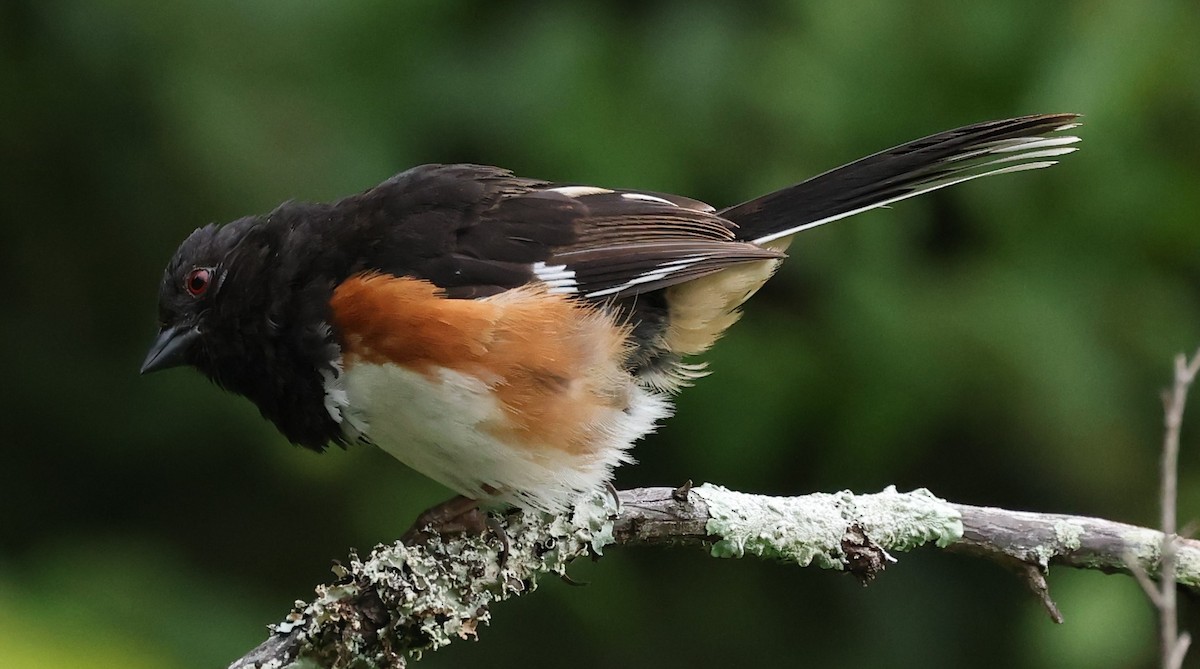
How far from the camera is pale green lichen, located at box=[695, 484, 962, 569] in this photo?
239cm

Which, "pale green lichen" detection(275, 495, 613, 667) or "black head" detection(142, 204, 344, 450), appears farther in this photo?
"black head" detection(142, 204, 344, 450)

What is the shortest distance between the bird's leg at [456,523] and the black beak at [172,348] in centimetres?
63

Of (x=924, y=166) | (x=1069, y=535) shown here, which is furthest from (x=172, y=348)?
(x=1069, y=535)

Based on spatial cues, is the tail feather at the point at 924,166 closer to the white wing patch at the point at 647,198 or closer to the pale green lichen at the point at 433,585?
the white wing patch at the point at 647,198

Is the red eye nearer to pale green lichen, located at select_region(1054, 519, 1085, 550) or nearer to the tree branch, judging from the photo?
the tree branch

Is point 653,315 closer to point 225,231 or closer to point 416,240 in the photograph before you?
point 416,240

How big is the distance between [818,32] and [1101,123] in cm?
70

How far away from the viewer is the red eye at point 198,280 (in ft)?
8.68

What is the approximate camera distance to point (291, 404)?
2.50m

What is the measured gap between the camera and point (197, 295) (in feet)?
8.70

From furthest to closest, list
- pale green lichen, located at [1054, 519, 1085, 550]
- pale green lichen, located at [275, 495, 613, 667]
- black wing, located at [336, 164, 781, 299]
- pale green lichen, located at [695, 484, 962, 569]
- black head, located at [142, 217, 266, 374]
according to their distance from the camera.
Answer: black head, located at [142, 217, 266, 374]
black wing, located at [336, 164, 781, 299]
pale green lichen, located at [695, 484, 962, 569]
pale green lichen, located at [1054, 519, 1085, 550]
pale green lichen, located at [275, 495, 613, 667]

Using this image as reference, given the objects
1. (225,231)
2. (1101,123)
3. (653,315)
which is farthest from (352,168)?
(1101,123)

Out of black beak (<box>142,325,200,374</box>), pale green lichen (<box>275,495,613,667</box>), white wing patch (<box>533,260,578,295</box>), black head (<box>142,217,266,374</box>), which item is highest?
white wing patch (<box>533,260,578,295</box>)

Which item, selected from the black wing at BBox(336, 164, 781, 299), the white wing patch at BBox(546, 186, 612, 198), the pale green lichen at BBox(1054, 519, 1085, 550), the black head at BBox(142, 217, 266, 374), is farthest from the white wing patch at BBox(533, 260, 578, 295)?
the pale green lichen at BBox(1054, 519, 1085, 550)
